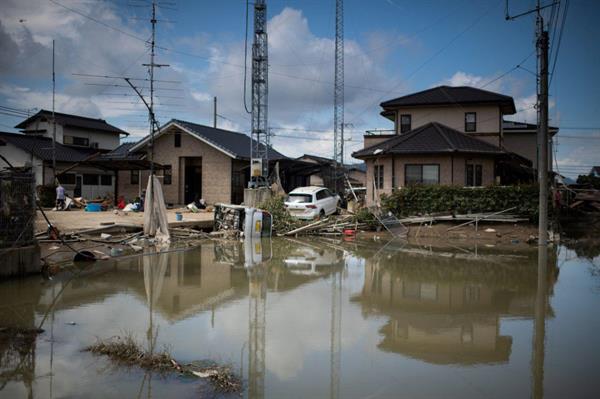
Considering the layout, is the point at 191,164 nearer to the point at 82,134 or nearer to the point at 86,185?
the point at 86,185

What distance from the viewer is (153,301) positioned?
9.06m

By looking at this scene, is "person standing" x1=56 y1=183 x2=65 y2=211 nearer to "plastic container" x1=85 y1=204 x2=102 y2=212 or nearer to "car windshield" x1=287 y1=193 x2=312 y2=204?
"plastic container" x1=85 y1=204 x2=102 y2=212

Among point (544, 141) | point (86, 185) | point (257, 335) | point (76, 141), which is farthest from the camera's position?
point (76, 141)

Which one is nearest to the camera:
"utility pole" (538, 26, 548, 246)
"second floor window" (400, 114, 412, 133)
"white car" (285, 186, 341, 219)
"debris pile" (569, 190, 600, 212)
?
"utility pole" (538, 26, 548, 246)

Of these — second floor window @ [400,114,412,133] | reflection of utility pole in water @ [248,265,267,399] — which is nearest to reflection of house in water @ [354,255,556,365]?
reflection of utility pole in water @ [248,265,267,399]

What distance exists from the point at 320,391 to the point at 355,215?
1811 centimetres

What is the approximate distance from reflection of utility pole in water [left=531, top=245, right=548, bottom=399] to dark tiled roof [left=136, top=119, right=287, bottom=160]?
2111cm

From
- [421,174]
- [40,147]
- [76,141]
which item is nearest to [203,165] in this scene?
[421,174]

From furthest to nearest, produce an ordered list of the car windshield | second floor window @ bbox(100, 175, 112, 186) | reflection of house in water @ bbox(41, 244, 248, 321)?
second floor window @ bbox(100, 175, 112, 186) → the car windshield → reflection of house in water @ bbox(41, 244, 248, 321)

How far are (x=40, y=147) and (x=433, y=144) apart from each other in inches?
1125

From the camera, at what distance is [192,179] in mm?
33719

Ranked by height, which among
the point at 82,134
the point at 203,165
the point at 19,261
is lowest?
the point at 19,261

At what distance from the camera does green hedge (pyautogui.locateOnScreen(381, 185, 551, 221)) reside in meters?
21.5

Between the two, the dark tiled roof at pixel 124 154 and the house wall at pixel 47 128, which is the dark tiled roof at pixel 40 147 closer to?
the house wall at pixel 47 128
